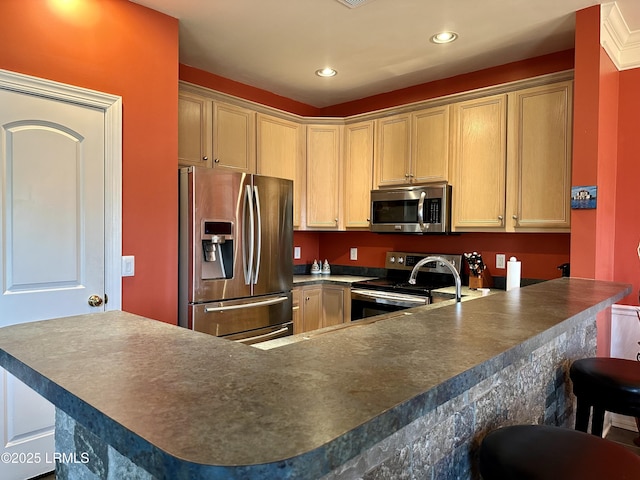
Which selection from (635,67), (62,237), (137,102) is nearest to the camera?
(62,237)

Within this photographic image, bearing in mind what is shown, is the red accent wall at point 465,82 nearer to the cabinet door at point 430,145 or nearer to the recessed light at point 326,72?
the cabinet door at point 430,145

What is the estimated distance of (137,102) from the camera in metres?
2.52

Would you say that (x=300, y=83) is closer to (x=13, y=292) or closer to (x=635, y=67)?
(x=635, y=67)

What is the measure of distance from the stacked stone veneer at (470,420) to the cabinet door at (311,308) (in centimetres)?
228

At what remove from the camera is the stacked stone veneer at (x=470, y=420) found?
89 cm

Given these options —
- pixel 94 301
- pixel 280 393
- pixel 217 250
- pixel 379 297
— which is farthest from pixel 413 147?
pixel 280 393

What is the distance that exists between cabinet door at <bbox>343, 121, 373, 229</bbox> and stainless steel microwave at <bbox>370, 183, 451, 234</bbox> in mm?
151

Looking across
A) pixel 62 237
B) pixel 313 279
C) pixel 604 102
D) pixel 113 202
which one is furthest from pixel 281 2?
pixel 313 279

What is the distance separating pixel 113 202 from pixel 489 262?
2940 mm

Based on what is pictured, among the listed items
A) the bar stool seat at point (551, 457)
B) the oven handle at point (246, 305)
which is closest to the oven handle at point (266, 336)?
the oven handle at point (246, 305)

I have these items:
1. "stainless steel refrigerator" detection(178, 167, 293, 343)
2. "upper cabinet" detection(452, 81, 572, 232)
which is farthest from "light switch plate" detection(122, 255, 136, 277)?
"upper cabinet" detection(452, 81, 572, 232)

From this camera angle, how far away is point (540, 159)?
301cm

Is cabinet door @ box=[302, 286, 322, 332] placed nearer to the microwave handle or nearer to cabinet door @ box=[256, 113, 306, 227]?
cabinet door @ box=[256, 113, 306, 227]

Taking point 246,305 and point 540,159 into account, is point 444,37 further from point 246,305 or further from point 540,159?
point 246,305
